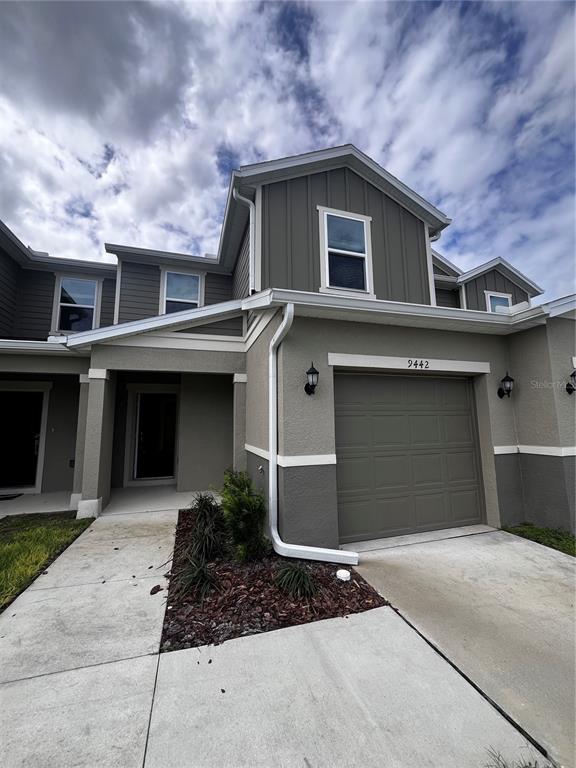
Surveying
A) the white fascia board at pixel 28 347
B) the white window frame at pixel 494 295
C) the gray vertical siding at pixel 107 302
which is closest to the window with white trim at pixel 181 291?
the gray vertical siding at pixel 107 302

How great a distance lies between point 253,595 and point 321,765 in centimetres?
159

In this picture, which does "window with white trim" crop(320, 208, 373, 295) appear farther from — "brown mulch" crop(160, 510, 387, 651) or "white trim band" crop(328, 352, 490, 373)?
"brown mulch" crop(160, 510, 387, 651)

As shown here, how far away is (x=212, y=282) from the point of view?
8852 mm

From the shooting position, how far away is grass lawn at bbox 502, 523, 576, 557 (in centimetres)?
420

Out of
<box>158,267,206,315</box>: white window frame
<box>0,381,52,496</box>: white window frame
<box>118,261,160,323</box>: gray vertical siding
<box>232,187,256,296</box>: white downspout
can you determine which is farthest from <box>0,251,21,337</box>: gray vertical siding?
<box>232,187,256,296</box>: white downspout

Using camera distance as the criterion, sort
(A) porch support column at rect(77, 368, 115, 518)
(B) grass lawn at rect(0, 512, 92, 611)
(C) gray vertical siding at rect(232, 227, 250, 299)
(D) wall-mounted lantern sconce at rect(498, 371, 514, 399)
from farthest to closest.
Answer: (C) gray vertical siding at rect(232, 227, 250, 299), (A) porch support column at rect(77, 368, 115, 518), (D) wall-mounted lantern sconce at rect(498, 371, 514, 399), (B) grass lawn at rect(0, 512, 92, 611)

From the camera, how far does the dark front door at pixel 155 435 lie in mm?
8188

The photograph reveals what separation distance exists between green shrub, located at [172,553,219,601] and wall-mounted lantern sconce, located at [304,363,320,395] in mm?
2242

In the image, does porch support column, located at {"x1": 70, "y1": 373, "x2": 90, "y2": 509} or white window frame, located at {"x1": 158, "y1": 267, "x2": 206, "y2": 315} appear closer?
porch support column, located at {"x1": 70, "y1": 373, "x2": 90, "y2": 509}

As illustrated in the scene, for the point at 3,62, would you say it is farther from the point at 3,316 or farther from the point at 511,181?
the point at 511,181

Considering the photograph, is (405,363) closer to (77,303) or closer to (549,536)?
(549,536)

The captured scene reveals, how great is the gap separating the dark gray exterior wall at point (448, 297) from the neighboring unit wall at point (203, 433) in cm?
728

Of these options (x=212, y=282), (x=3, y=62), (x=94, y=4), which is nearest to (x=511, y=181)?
(x=212, y=282)

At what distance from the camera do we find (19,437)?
7.79m
